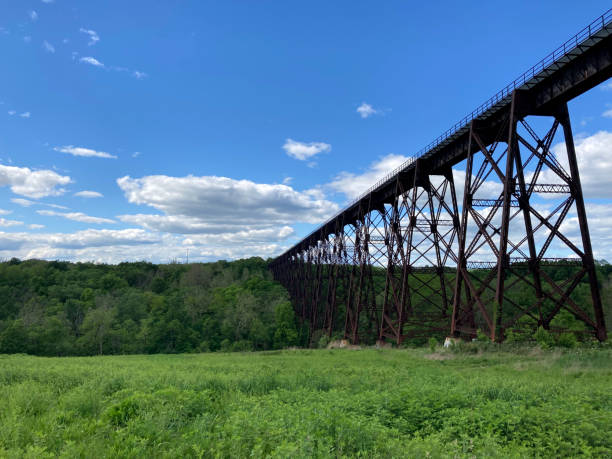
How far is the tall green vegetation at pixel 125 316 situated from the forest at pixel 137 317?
0.11 metres

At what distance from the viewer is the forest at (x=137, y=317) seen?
147 feet

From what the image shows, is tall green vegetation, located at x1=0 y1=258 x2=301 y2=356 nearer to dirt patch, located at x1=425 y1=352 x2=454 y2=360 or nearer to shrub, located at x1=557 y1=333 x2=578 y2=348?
dirt patch, located at x1=425 y1=352 x2=454 y2=360

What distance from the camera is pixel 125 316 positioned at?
56.7 meters

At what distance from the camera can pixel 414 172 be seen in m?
22.6

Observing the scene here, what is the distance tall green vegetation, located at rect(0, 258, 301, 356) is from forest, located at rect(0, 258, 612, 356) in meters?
0.11

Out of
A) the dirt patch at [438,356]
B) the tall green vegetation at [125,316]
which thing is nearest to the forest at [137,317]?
the tall green vegetation at [125,316]

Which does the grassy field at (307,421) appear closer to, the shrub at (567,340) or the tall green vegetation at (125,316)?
the shrub at (567,340)

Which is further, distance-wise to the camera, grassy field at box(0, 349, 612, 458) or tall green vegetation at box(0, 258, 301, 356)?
tall green vegetation at box(0, 258, 301, 356)

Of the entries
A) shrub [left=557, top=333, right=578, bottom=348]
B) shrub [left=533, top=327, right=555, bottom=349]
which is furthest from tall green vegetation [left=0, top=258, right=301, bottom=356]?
shrub [left=557, top=333, right=578, bottom=348]

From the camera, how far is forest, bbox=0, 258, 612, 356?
44781 mm

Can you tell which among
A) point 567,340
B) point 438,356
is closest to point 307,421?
point 438,356

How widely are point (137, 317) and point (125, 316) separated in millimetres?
1755

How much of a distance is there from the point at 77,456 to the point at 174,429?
1.22 meters

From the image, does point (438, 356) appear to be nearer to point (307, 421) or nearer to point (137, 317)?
point (307, 421)
